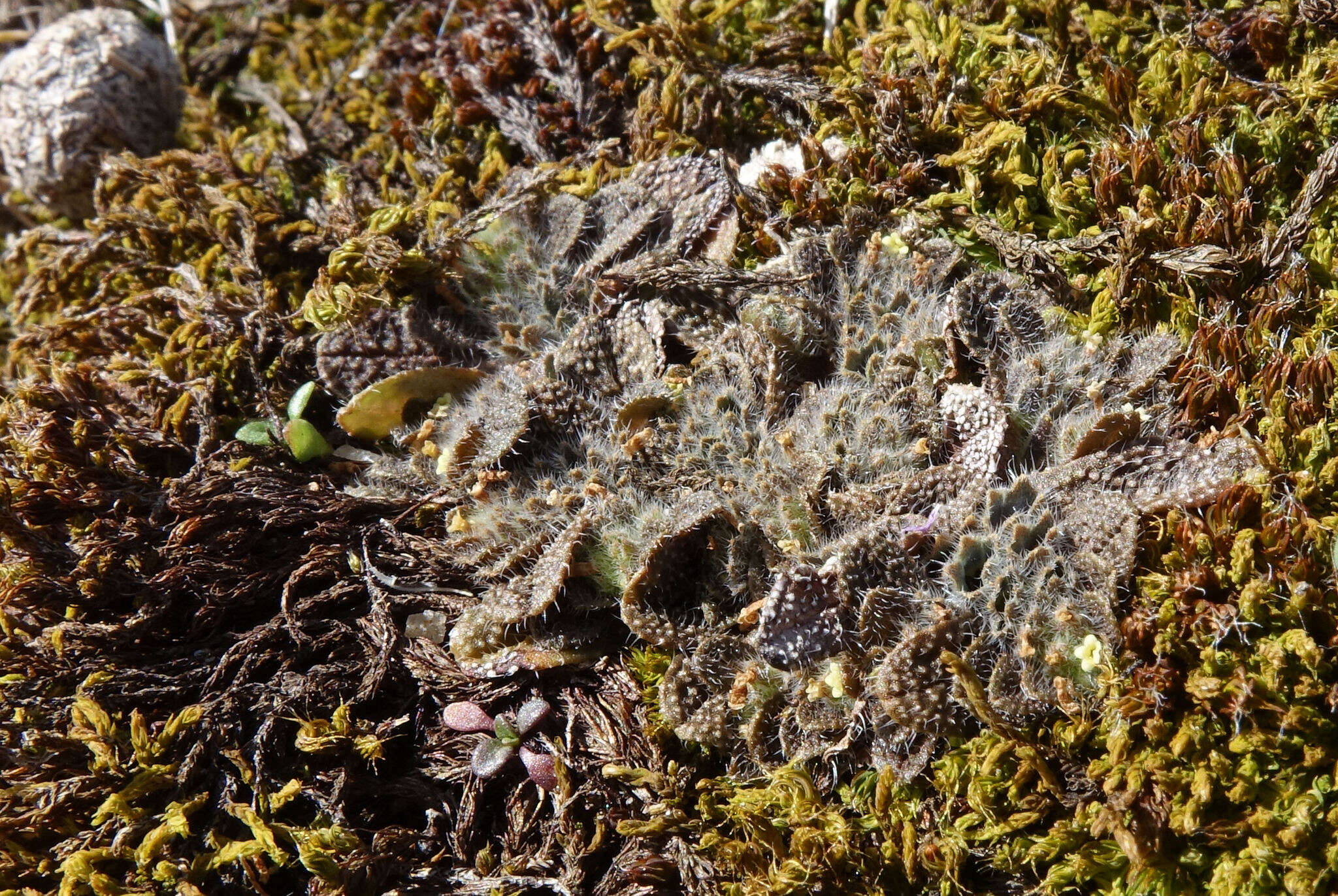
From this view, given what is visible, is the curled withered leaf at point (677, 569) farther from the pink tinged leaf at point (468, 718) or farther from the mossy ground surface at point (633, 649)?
the pink tinged leaf at point (468, 718)

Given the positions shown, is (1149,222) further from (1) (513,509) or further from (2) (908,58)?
(1) (513,509)

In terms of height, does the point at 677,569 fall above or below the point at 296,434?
below

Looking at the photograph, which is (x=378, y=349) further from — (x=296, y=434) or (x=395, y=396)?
(x=296, y=434)

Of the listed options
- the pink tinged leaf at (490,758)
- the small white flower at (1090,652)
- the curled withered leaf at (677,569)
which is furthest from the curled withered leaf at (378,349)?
the small white flower at (1090,652)

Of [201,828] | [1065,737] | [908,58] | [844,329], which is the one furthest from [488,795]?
[908,58]

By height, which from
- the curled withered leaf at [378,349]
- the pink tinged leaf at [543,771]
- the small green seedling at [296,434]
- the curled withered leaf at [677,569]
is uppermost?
the curled withered leaf at [378,349]

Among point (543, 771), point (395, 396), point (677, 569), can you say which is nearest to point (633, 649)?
point (677, 569)
